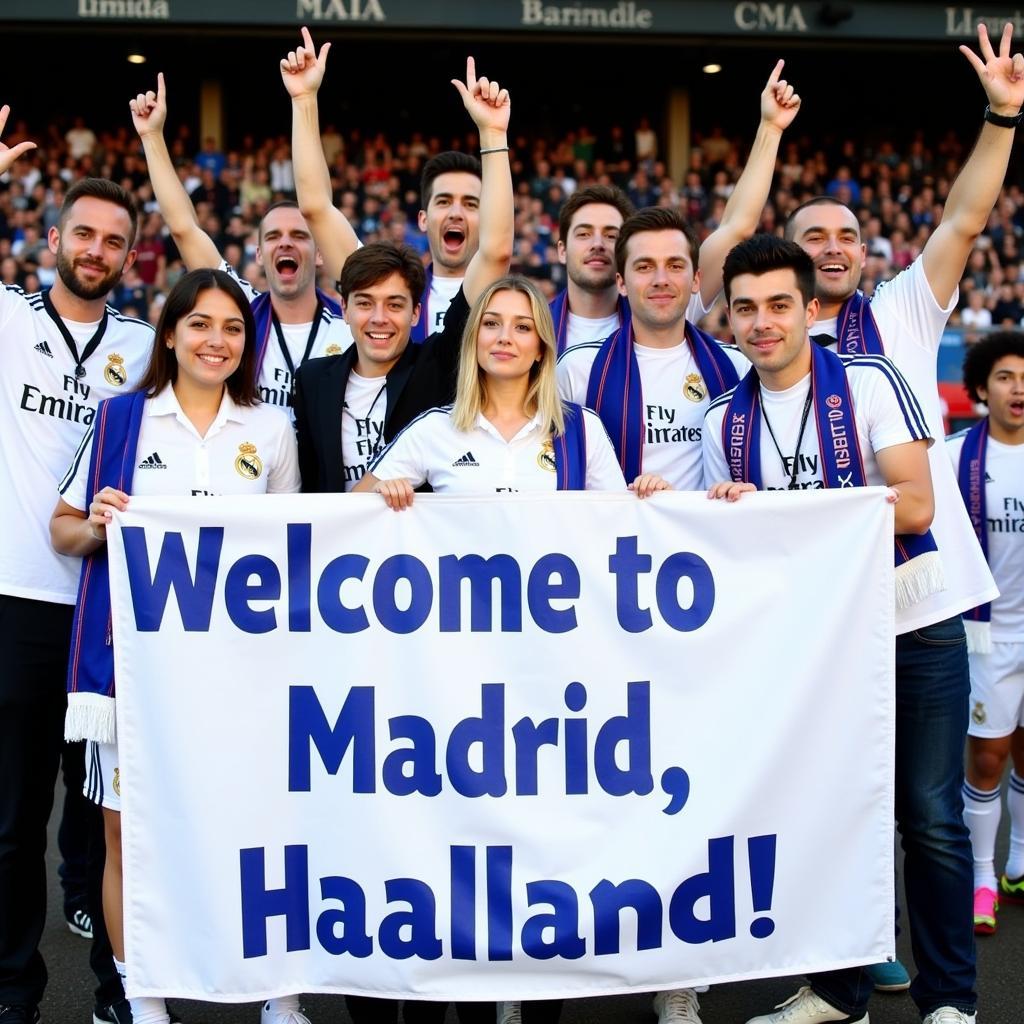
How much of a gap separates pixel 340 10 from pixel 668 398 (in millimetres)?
17444

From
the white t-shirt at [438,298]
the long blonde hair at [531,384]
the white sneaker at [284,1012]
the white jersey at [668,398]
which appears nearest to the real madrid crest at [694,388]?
the white jersey at [668,398]

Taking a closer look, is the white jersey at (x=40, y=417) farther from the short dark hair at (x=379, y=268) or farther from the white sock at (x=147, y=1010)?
the white sock at (x=147, y=1010)

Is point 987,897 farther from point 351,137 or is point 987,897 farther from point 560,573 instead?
point 351,137

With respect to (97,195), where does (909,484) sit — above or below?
below

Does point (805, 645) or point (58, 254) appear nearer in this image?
point (805, 645)

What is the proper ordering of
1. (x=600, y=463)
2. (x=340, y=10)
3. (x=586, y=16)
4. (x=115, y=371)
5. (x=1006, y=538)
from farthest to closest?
(x=586, y=16), (x=340, y=10), (x=1006, y=538), (x=115, y=371), (x=600, y=463)

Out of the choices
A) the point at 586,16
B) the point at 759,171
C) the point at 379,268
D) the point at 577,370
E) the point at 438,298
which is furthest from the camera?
the point at 586,16

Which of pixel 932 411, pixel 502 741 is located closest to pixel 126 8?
pixel 932 411

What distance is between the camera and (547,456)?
3.49 m

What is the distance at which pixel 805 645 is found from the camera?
11.0ft

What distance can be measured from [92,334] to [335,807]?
1.73m

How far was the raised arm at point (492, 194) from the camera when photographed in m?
3.81

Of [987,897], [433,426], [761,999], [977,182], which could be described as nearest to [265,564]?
[433,426]

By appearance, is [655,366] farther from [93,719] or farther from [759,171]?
[93,719]
